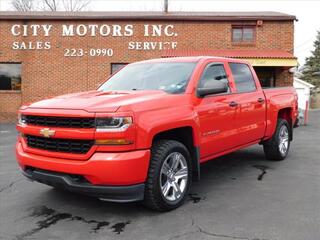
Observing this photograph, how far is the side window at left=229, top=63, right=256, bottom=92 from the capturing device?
252 inches

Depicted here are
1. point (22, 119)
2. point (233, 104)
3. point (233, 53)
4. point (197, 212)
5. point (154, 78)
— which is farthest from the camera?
point (233, 53)

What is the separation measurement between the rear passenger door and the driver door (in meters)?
0.21

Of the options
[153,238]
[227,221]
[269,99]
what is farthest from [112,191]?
[269,99]

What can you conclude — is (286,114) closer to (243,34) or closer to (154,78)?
(154,78)

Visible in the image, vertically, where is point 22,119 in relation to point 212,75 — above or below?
below

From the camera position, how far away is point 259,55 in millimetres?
16031

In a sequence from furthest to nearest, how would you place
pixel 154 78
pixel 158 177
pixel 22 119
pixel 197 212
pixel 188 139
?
pixel 154 78
pixel 188 139
pixel 22 119
pixel 197 212
pixel 158 177

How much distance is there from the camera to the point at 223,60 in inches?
243

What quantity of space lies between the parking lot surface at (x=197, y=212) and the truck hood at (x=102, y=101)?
1265 millimetres

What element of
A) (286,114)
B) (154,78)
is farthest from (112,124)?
(286,114)

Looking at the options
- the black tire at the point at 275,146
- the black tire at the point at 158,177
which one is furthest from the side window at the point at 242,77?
the black tire at the point at 158,177

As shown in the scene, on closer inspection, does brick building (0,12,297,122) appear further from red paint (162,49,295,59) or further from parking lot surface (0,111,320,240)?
parking lot surface (0,111,320,240)

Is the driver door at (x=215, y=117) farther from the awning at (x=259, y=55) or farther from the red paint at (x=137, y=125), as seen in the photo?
the awning at (x=259, y=55)

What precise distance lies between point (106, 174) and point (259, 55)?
42.7 feet
